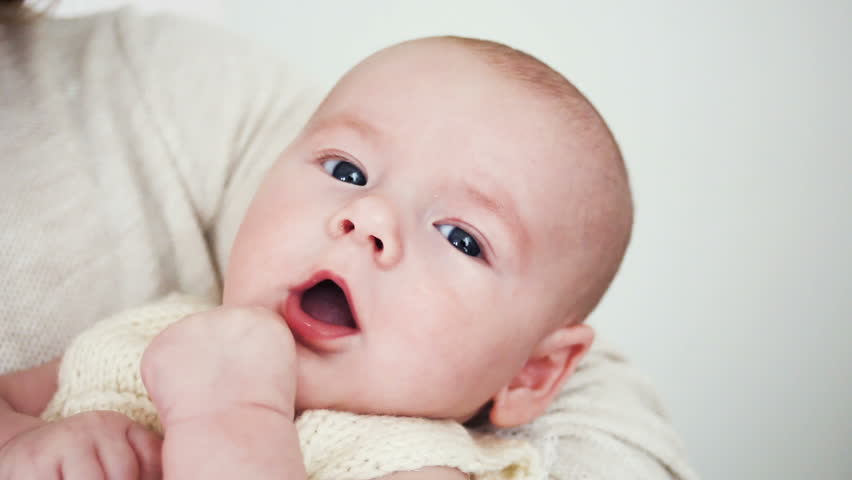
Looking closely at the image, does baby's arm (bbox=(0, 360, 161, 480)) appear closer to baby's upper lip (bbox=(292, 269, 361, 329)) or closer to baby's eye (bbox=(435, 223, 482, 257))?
baby's upper lip (bbox=(292, 269, 361, 329))

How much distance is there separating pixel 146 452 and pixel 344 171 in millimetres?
308

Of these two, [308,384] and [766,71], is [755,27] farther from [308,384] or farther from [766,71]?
[308,384]

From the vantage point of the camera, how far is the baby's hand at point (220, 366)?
1.58 feet

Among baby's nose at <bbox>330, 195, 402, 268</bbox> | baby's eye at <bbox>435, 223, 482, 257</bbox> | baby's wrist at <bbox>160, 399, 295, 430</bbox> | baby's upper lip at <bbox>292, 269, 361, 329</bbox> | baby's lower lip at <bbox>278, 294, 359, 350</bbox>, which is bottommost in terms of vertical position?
baby's wrist at <bbox>160, 399, 295, 430</bbox>

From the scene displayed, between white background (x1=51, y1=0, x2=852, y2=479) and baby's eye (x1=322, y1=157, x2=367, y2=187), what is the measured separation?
101 centimetres

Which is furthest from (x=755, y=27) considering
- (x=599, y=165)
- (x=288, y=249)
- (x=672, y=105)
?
(x=288, y=249)

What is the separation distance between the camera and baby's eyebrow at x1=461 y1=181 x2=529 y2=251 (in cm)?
64

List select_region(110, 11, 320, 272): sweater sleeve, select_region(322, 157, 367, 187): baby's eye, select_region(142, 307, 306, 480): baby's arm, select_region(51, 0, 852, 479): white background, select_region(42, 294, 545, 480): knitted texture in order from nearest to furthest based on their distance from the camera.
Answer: select_region(142, 307, 306, 480): baby's arm < select_region(42, 294, 545, 480): knitted texture < select_region(322, 157, 367, 187): baby's eye < select_region(110, 11, 320, 272): sweater sleeve < select_region(51, 0, 852, 479): white background

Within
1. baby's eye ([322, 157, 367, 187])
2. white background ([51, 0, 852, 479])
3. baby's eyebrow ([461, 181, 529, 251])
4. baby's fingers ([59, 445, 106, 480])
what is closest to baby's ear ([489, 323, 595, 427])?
baby's eyebrow ([461, 181, 529, 251])

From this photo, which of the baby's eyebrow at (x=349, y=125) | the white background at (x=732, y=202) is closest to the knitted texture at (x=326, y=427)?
the baby's eyebrow at (x=349, y=125)

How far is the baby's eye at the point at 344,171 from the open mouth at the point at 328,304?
11 cm

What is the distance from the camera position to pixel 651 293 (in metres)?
1.60

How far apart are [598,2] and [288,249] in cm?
116

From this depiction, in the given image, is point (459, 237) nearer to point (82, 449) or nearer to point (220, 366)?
point (220, 366)
